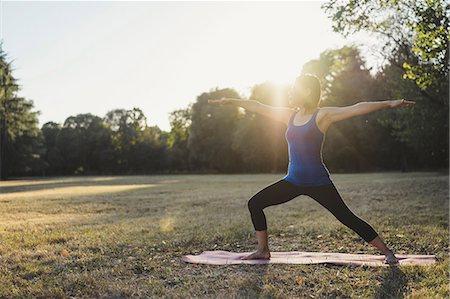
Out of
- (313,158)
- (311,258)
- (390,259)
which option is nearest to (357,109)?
(313,158)

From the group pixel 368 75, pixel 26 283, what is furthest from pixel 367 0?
pixel 368 75

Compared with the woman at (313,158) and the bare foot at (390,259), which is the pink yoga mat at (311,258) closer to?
the bare foot at (390,259)

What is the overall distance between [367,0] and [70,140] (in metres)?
65.3

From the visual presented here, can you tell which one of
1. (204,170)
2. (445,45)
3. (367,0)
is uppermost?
(367,0)

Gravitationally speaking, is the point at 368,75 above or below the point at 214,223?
above

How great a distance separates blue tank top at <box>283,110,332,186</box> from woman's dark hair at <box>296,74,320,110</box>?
0.44 ft

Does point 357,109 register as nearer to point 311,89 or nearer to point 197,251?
point 311,89

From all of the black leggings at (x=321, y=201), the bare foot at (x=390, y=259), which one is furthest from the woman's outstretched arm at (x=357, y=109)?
the bare foot at (x=390, y=259)

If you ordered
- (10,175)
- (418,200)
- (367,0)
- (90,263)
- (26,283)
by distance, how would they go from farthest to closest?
(10,175)
(418,200)
(367,0)
(90,263)
(26,283)

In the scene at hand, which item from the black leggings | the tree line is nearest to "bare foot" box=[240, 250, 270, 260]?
the black leggings

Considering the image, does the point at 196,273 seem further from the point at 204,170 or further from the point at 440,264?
the point at 204,170

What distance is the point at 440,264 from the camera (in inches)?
209

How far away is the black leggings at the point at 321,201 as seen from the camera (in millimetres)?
5367

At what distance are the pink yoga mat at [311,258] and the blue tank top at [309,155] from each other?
1.02 meters
